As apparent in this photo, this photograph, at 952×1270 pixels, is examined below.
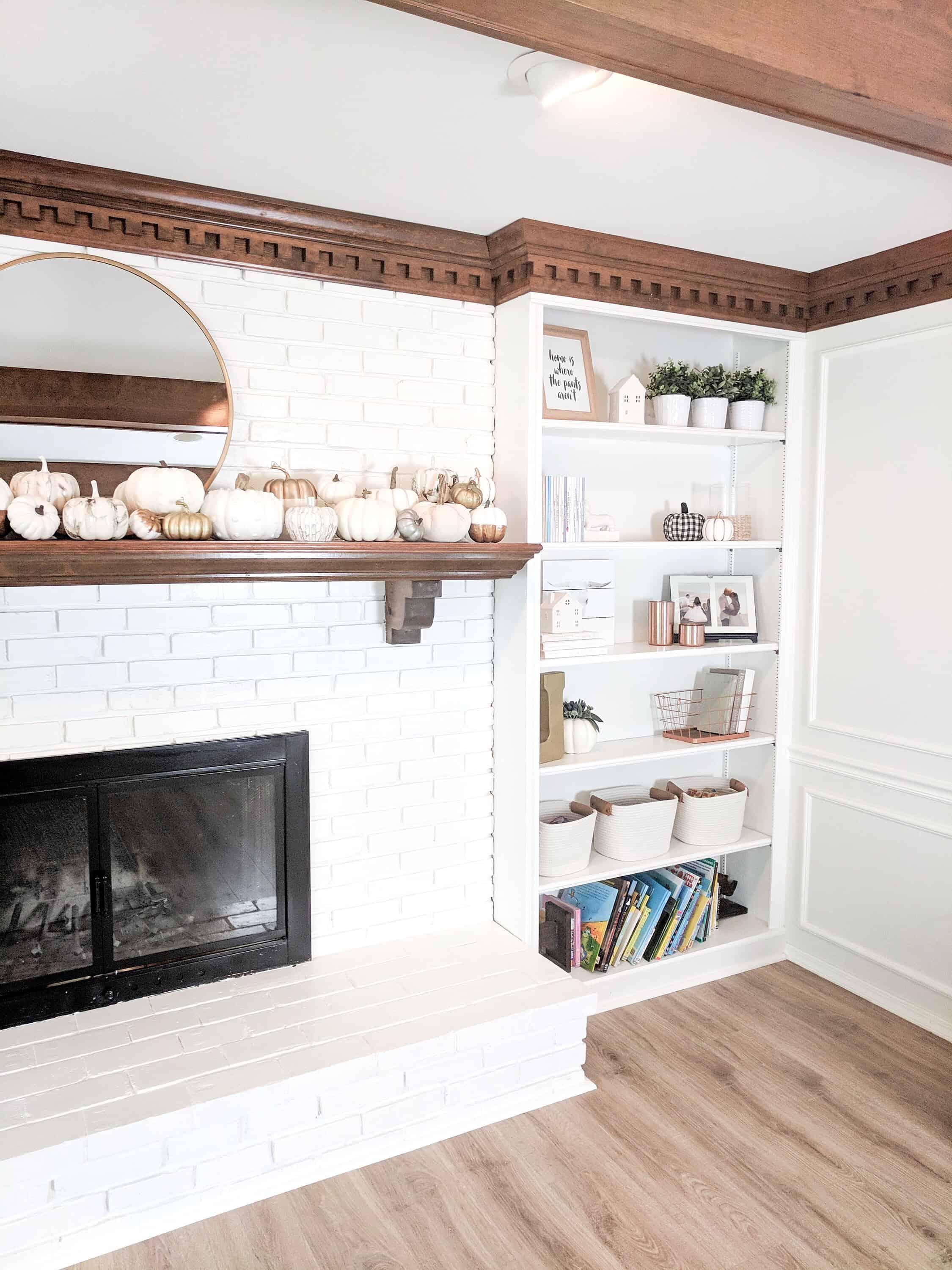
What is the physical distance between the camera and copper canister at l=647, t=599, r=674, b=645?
3.11 metres

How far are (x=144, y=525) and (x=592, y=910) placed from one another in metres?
1.84

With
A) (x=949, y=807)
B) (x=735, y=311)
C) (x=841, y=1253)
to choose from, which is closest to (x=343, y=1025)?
(x=841, y=1253)

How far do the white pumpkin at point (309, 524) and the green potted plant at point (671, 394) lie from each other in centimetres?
123

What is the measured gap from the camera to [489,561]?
2.51 meters

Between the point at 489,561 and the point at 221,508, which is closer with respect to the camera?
the point at 221,508

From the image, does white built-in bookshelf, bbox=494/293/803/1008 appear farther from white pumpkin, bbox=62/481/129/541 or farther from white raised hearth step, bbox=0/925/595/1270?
white pumpkin, bbox=62/481/129/541

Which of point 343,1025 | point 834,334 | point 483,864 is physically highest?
point 834,334

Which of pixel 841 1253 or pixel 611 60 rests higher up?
pixel 611 60

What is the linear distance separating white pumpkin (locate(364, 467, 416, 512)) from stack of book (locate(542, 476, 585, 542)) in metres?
0.44

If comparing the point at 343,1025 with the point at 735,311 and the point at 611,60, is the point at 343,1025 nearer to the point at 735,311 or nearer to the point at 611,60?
the point at 611,60

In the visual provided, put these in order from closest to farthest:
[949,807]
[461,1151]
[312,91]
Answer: [312,91] < [461,1151] < [949,807]

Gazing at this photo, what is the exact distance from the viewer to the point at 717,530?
3.10 m

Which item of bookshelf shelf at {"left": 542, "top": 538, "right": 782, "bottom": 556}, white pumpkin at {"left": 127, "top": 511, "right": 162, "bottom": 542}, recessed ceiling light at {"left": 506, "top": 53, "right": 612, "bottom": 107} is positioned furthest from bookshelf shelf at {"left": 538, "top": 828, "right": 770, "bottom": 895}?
recessed ceiling light at {"left": 506, "top": 53, "right": 612, "bottom": 107}

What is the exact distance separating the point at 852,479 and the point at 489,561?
4.34ft
